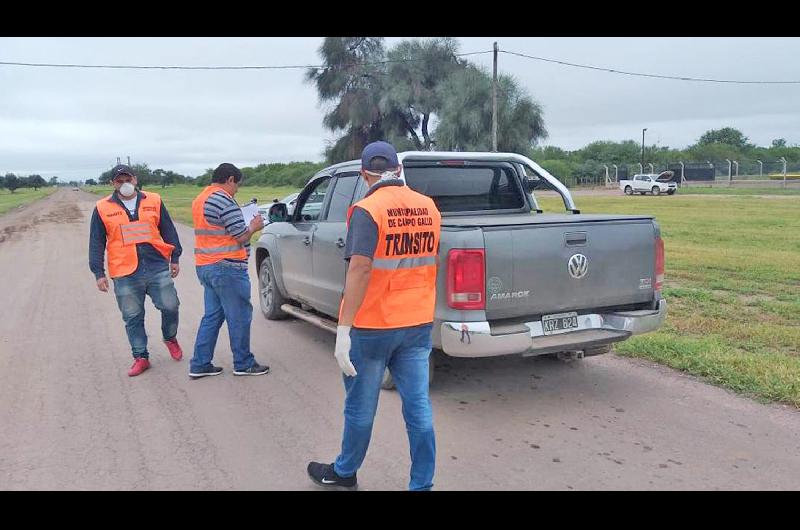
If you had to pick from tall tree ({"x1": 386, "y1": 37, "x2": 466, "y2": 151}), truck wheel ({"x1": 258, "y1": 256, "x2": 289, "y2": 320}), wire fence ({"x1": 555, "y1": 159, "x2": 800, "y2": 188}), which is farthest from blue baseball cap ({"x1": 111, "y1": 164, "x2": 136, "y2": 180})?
wire fence ({"x1": 555, "y1": 159, "x2": 800, "y2": 188})

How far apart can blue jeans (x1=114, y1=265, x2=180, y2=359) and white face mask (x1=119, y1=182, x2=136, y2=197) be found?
2.10ft

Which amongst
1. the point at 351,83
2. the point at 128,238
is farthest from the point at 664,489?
the point at 351,83

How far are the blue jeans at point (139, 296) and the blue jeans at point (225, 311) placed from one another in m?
0.51

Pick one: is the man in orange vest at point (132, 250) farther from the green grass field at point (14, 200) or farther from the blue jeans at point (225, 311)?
the green grass field at point (14, 200)

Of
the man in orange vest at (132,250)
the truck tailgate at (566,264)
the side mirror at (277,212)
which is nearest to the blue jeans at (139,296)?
the man in orange vest at (132,250)

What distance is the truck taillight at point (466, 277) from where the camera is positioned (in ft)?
14.3

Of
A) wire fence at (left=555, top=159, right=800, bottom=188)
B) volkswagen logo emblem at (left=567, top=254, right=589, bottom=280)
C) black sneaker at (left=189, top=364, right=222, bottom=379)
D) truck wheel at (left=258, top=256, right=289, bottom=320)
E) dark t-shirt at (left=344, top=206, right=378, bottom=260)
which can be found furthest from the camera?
wire fence at (left=555, top=159, right=800, bottom=188)

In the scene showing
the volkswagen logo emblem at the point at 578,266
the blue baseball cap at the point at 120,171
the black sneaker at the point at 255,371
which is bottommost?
the black sneaker at the point at 255,371

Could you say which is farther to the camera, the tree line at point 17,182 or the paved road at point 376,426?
the tree line at point 17,182

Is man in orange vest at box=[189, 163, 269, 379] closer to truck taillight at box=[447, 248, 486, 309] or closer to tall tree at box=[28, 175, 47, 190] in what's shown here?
truck taillight at box=[447, 248, 486, 309]

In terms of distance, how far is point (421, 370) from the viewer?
3.29 meters

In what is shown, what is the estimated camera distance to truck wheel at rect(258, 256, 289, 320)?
7.61 meters

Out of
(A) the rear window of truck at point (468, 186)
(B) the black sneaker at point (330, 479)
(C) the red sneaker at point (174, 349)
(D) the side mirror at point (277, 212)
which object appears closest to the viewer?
(B) the black sneaker at point (330, 479)

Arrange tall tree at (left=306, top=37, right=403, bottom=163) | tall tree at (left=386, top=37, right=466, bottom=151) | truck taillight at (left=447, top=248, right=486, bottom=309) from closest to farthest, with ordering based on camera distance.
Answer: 1. truck taillight at (left=447, top=248, right=486, bottom=309)
2. tall tree at (left=386, top=37, right=466, bottom=151)
3. tall tree at (left=306, top=37, right=403, bottom=163)
